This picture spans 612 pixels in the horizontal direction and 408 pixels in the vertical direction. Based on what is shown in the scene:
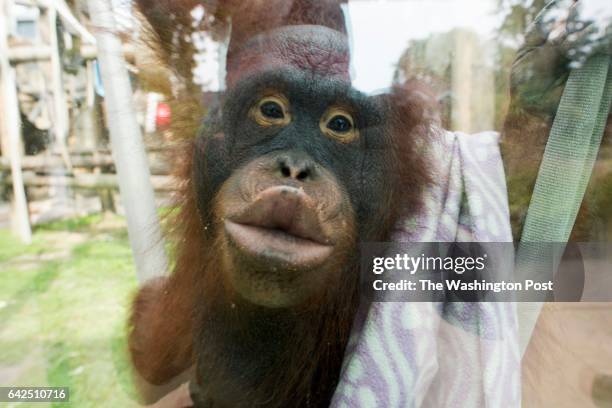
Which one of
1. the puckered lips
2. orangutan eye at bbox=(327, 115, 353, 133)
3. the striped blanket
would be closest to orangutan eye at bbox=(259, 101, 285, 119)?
orangutan eye at bbox=(327, 115, 353, 133)

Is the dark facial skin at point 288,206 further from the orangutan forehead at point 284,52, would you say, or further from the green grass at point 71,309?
the green grass at point 71,309

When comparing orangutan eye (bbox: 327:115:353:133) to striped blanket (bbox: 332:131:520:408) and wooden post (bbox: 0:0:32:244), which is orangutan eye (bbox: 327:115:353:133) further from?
wooden post (bbox: 0:0:32:244)

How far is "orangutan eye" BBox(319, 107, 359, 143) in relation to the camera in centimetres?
124

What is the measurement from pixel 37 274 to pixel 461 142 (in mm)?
1257

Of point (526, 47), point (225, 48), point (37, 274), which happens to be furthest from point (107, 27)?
point (526, 47)

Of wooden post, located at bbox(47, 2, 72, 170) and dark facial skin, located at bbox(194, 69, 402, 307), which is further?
wooden post, located at bbox(47, 2, 72, 170)

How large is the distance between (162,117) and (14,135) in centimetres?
43

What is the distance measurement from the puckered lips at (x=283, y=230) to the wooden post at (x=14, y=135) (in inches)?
29.9

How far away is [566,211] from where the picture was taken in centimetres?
124

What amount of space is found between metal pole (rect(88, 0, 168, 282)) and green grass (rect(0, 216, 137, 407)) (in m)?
0.09

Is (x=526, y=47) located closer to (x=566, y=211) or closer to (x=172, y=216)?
(x=566, y=211)

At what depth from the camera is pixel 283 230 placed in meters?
1.15

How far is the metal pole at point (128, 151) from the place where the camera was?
4.63 ft

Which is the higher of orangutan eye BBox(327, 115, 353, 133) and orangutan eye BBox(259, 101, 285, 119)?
orangutan eye BBox(259, 101, 285, 119)
